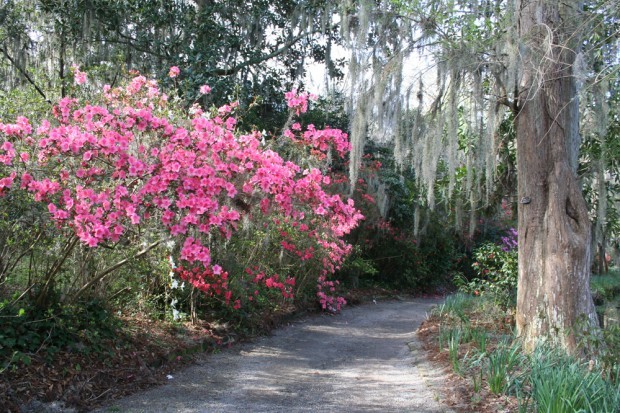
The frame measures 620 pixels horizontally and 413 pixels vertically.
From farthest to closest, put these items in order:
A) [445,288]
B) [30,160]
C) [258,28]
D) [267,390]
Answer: [445,288] < [258,28] < [267,390] < [30,160]

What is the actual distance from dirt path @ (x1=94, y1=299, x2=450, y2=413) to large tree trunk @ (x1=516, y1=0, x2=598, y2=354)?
4.06ft

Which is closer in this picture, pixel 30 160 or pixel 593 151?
pixel 30 160

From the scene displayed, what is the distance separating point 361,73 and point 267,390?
Result: 3.40 m

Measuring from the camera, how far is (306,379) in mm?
4902

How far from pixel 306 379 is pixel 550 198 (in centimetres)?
285

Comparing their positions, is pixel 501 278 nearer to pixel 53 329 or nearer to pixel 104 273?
pixel 104 273

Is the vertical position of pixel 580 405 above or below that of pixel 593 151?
below

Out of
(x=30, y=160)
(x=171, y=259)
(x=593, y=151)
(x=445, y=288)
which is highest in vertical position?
(x=593, y=151)

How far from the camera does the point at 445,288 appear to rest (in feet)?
50.5

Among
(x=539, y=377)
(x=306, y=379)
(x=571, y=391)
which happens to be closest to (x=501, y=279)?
(x=306, y=379)

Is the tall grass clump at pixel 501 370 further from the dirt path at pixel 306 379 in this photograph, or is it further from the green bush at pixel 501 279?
the green bush at pixel 501 279

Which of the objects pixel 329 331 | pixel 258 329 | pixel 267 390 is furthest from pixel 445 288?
pixel 267 390

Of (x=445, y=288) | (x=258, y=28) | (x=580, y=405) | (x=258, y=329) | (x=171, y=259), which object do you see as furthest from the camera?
(x=445, y=288)

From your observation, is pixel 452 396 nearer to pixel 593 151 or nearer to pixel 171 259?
pixel 171 259
